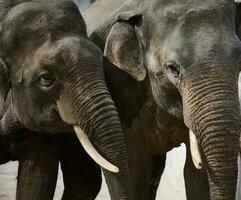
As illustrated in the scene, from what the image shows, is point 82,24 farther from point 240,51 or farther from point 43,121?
point 240,51

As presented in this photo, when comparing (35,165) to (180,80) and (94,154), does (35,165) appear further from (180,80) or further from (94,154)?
(180,80)

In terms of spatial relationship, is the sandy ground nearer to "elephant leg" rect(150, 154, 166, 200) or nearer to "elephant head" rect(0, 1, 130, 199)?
"elephant leg" rect(150, 154, 166, 200)

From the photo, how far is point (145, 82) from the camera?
109 inches

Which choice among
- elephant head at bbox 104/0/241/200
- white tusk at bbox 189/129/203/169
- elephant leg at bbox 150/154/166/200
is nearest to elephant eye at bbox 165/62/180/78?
elephant head at bbox 104/0/241/200

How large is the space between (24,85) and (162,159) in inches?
37.6

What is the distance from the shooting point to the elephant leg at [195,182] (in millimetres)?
2969

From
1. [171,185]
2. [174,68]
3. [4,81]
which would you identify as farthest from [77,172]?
[171,185]

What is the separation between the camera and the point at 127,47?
271 centimetres

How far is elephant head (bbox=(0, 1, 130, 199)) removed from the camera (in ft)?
8.17

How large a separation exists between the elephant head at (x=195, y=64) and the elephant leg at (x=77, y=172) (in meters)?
0.45

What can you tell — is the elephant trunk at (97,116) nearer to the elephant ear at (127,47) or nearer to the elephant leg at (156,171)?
the elephant ear at (127,47)

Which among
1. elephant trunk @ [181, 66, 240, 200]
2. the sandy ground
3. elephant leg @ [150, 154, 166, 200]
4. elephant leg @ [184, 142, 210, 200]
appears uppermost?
elephant trunk @ [181, 66, 240, 200]

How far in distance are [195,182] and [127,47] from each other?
0.63m

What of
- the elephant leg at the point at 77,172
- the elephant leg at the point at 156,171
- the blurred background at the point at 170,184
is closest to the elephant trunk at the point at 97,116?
the elephant leg at the point at 77,172
